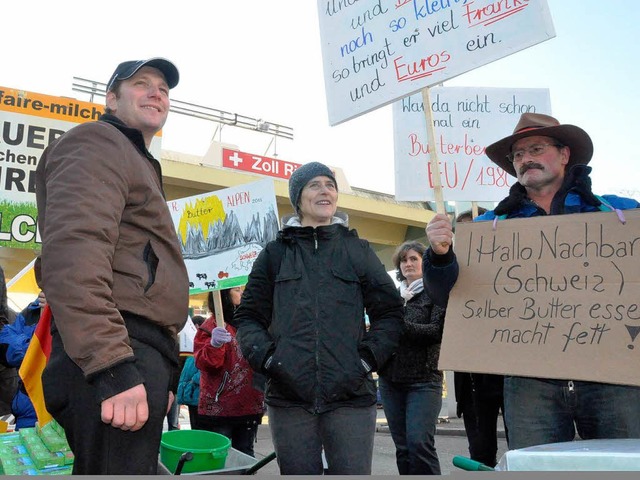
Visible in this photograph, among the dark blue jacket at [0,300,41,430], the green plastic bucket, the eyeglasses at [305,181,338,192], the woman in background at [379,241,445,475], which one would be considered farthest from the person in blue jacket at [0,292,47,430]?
the woman in background at [379,241,445,475]

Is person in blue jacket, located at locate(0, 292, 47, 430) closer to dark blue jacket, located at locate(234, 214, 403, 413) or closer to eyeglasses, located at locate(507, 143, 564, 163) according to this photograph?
dark blue jacket, located at locate(234, 214, 403, 413)

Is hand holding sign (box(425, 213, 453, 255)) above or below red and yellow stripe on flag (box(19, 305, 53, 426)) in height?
above

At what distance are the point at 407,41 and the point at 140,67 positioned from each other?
155cm

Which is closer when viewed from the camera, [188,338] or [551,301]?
[551,301]

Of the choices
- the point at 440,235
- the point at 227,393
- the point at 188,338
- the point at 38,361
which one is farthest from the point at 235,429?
the point at 188,338

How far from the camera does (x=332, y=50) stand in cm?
348

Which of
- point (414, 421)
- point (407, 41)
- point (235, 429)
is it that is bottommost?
point (235, 429)

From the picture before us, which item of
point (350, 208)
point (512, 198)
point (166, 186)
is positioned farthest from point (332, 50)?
point (350, 208)

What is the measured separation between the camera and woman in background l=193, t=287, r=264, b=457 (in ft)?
14.3

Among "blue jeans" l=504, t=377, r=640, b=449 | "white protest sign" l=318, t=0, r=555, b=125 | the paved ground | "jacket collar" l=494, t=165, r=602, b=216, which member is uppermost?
"white protest sign" l=318, t=0, r=555, b=125

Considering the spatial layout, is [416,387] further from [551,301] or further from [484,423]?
[551,301]

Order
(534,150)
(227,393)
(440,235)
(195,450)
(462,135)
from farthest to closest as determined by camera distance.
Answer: (462,135)
(227,393)
(195,450)
(534,150)
(440,235)

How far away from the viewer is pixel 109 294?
160 cm

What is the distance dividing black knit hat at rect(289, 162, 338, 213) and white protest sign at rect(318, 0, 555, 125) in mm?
477
